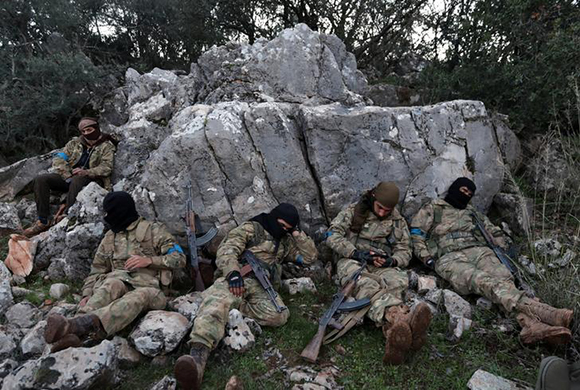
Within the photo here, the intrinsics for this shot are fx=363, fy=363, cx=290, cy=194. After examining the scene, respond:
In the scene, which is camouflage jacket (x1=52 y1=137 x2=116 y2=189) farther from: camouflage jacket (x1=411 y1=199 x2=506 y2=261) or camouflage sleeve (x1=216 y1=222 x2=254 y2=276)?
camouflage jacket (x1=411 y1=199 x2=506 y2=261)

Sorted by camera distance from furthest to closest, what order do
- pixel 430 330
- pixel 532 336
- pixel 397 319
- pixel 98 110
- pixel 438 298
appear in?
pixel 98 110, pixel 438 298, pixel 430 330, pixel 532 336, pixel 397 319

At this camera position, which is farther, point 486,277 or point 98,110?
point 98,110

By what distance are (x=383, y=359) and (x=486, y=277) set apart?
205 cm

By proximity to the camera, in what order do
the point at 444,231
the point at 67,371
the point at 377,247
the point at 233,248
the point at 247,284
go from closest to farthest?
the point at 67,371 → the point at 247,284 → the point at 233,248 → the point at 377,247 → the point at 444,231

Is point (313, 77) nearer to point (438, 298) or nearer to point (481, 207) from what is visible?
point (481, 207)

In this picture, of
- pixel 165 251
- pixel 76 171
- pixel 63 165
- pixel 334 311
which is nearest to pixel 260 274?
pixel 334 311

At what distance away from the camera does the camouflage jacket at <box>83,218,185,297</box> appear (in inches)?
186

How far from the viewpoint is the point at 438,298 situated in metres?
4.72

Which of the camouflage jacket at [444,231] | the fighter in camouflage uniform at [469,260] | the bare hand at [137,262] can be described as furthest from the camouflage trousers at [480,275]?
the bare hand at [137,262]

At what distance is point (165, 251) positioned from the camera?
4957mm

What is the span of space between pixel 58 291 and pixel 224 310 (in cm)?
264

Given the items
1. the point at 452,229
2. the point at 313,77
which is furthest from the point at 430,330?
the point at 313,77

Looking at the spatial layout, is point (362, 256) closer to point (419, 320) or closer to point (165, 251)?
point (419, 320)

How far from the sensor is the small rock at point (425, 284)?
5012mm
